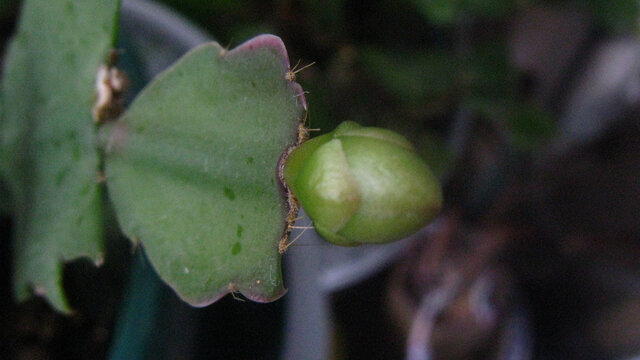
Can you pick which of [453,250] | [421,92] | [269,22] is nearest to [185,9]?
[269,22]

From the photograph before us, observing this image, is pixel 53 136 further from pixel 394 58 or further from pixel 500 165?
pixel 500 165

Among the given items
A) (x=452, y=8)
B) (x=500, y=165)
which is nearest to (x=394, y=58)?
(x=452, y=8)

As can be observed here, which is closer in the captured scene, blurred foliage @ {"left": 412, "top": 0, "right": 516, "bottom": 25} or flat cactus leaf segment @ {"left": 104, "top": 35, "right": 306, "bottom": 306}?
flat cactus leaf segment @ {"left": 104, "top": 35, "right": 306, "bottom": 306}

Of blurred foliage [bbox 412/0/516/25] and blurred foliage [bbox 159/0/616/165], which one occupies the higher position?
blurred foliage [bbox 412/0/516/25]

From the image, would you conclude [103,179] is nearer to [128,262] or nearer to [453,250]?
[128,262]

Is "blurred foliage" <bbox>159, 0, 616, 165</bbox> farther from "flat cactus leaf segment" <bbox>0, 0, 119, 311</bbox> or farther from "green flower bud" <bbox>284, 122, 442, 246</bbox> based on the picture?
"green flower bud" <bbox>284, 122, 442, 246</bbox>

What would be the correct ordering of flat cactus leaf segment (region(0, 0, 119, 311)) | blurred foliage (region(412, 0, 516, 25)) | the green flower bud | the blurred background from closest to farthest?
the green flower bud < flat cactus leaf segment (region(0, 0, 119, 311)) < blurred foliage (region(412, 0, 516, 25)) < the blurred background

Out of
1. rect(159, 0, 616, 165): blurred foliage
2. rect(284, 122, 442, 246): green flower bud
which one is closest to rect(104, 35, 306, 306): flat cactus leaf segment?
rect(284, 122, 442, 246): green flower bud

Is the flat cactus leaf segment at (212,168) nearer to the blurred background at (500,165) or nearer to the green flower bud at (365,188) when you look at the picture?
the green flower bud at (365,188)
